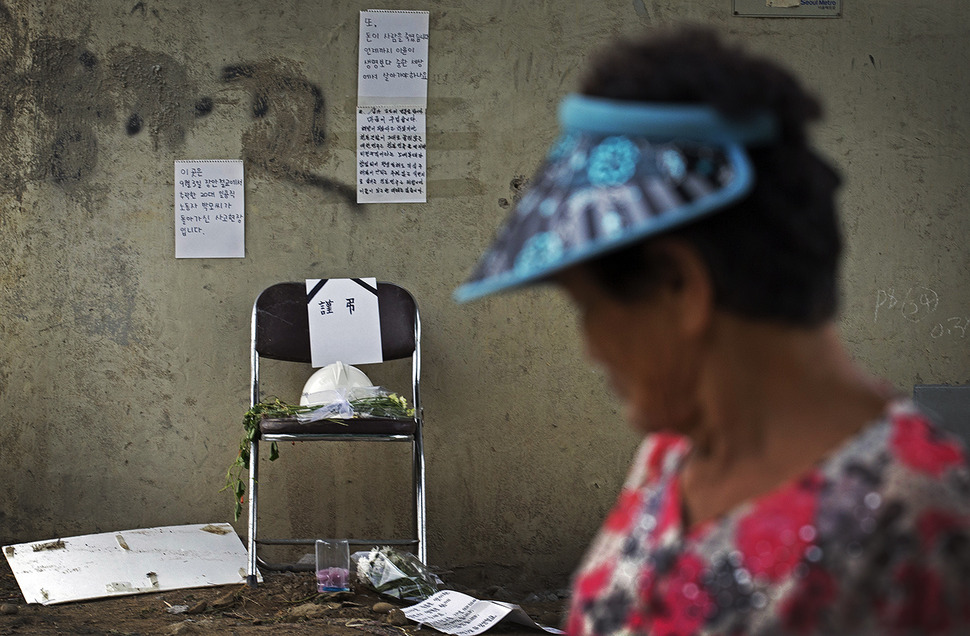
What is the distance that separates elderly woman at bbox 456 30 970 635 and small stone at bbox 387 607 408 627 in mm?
2659

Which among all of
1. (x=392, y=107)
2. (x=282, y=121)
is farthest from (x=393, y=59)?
(x=282, y=121)

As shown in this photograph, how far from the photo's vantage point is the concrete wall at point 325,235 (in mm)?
4031

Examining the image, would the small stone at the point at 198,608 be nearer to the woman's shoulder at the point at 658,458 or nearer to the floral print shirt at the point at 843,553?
the woman's shoulder at the point at 658,458

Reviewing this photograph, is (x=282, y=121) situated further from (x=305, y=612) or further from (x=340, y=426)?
(x=305, y=612)

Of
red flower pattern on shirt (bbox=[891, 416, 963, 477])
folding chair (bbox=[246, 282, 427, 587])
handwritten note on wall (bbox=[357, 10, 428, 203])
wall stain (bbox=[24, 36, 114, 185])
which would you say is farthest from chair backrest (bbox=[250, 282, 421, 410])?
red flower pattern on shirt (bbox=[891, 416, 963, 477])

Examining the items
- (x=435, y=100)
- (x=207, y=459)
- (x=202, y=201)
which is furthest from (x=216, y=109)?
(x=207, y=459)

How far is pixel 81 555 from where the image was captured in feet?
12.5

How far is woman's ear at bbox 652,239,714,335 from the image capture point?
0.73 metres

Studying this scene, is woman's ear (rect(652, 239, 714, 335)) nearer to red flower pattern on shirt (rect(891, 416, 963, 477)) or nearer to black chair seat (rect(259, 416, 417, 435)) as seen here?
red flower pattern on shirt (rect(891, 416, 963, 477))

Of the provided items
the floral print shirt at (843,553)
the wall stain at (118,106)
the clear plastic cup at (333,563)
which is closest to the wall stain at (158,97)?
the wall stain at (118,106)

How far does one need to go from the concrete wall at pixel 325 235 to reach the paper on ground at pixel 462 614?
0.60 metres

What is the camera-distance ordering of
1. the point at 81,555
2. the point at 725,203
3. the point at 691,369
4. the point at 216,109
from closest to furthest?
the point at 725,203
the point at 691,369
the point at 81,555
the point at 216,109

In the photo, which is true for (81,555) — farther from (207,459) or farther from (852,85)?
(852,85)

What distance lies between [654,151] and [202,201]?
141 inches
